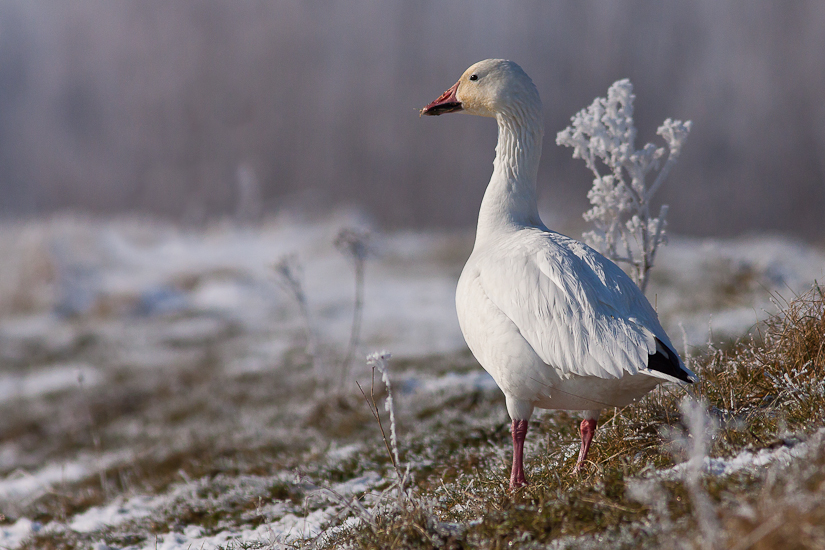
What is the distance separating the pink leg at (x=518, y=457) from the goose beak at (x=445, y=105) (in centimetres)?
288

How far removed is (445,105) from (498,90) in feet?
2.03

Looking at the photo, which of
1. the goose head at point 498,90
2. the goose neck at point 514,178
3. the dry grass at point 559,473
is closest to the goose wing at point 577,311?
the dry grass at point 559,473

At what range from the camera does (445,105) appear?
5.67 metres

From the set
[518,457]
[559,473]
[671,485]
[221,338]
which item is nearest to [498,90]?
[518,457]

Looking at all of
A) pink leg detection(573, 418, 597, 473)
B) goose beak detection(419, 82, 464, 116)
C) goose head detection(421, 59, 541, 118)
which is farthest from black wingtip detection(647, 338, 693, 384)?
goose beak detection(419, 82, 464, 116)

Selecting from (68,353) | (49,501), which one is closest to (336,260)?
(68,353)

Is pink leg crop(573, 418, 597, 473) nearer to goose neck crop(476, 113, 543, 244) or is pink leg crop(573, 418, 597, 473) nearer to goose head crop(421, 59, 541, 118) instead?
goose neck crop(476, 113, 543, 244)

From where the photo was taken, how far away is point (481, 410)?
9.12 m

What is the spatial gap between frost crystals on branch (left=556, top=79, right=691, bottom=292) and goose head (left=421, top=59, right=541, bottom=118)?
1165 millimetres

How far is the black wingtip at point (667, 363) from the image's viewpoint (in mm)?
3418

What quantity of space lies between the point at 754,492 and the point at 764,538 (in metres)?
0.56

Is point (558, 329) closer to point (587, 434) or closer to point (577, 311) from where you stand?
point (577, 311)

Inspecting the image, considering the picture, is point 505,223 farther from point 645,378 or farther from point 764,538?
point 764,538

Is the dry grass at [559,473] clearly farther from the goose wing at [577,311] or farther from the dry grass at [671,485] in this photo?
the goose wing at [577,311]
